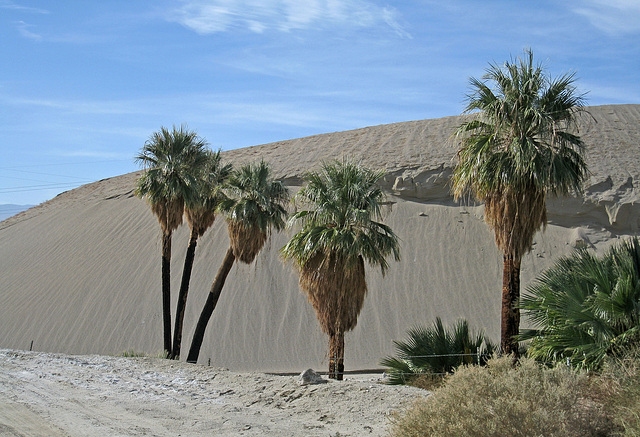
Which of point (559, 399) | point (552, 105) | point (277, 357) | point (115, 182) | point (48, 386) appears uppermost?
point (115, 182)

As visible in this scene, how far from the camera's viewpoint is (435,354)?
12.5 meters

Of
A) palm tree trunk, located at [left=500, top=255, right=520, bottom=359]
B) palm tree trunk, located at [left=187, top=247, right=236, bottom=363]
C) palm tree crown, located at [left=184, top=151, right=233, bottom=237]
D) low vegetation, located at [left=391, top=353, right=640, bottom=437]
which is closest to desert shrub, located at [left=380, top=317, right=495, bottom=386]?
palm tree trunk, located at [left=500, top=255, right=520, bottom=359]

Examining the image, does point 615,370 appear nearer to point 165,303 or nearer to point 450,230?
point 165,303

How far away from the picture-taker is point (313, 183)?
15.6 metres

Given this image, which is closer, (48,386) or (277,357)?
(48,386)

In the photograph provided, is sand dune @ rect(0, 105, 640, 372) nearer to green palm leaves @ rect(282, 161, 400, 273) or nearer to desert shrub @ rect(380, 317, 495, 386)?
green palm leaves @ rect(282, 161, 400, 273)

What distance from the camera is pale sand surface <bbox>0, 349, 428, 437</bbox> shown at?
8.20 meters

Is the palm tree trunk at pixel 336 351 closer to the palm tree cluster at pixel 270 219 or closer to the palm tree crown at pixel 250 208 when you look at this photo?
the palm tree cluster at pixel 270 219

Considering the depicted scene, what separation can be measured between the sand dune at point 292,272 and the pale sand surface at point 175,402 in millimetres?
15123

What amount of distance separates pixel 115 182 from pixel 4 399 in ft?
137

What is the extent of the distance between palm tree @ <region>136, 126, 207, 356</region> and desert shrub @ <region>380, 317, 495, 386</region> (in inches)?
350

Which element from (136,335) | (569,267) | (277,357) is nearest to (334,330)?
(569,267)

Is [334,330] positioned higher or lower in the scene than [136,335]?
higher

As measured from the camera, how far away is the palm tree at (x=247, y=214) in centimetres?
1873
